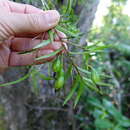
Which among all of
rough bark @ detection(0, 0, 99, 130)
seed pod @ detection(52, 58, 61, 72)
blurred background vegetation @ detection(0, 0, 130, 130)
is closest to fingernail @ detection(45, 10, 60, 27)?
seed pod @ detection(52, 58, 61, 72)

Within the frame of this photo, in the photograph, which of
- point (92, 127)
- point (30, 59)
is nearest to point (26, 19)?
point (30, 59)

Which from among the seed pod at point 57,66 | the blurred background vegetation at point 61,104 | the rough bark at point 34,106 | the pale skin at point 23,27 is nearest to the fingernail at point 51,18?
the pale skin at point 23,27

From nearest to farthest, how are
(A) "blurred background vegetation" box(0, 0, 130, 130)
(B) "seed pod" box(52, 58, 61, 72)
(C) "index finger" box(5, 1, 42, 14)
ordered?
1. (B) "seed pod" box(52, 58, 61, 72)
2. (C) "index finger" box(5, 1, 42, 14)
3. (A) "blurred background vegetation" box(0, 0, 130, 130)

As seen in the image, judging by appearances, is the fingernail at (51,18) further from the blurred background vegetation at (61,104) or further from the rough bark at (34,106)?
the rough bark at (34,106)

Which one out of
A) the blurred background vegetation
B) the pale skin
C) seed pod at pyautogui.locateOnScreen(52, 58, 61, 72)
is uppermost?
the pale skin

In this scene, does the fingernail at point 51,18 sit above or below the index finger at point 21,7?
below

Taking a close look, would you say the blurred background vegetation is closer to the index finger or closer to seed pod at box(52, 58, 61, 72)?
the index finger

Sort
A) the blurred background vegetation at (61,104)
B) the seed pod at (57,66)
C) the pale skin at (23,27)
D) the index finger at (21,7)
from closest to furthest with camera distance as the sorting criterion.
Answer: the seed pod at (57,66), the pale skin at (23,27), the index finger at (21,7), the blurred background vegetation at (61,104)

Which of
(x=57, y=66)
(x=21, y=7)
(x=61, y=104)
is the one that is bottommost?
(x=61, y=104)

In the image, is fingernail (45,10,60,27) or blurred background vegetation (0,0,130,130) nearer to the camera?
fingernail (45,10,60,27)

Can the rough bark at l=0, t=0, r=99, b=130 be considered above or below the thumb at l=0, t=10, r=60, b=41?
below

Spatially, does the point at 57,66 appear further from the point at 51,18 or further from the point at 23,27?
the point at 23,27

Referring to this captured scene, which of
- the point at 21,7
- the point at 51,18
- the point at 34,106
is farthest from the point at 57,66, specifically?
the point at 34,106
